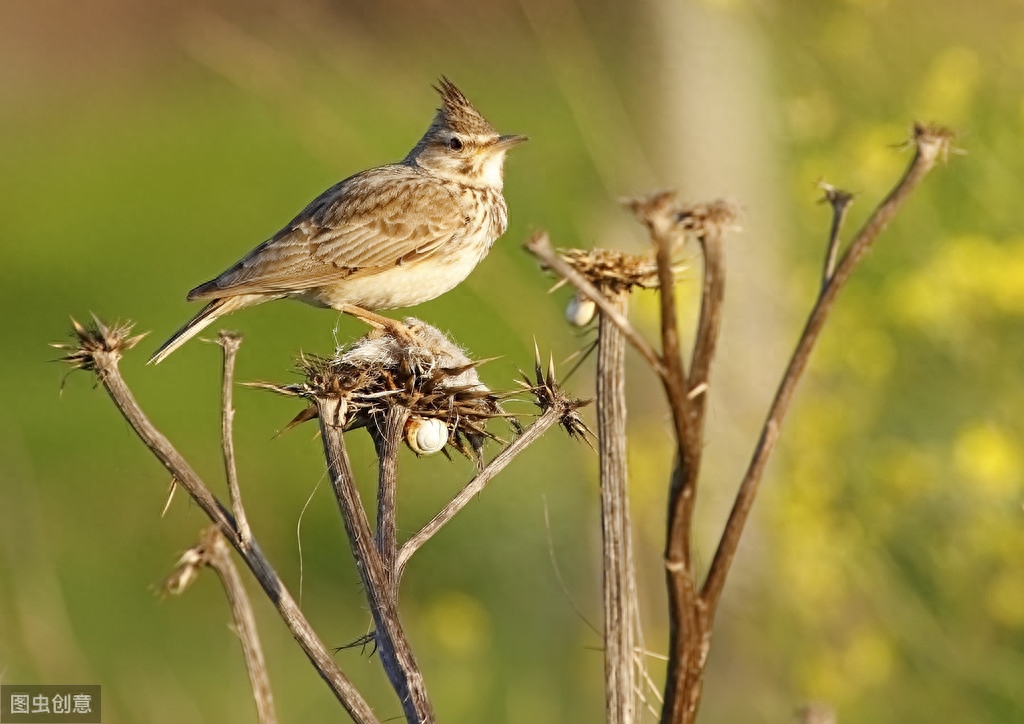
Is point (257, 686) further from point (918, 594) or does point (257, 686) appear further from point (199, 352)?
point (199, 352)

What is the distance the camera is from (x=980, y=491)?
5469 mm

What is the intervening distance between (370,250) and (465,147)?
74 cm

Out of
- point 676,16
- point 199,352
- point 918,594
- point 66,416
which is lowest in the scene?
point 918,594

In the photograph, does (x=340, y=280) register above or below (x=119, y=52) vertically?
below

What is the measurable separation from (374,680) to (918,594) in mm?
2201

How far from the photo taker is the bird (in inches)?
181

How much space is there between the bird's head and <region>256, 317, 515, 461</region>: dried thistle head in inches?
81.6

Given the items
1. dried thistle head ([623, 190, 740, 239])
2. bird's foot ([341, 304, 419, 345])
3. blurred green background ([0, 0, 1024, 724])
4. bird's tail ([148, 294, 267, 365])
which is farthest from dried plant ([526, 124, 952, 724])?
bird's tail ([148, 294, 267, 365])

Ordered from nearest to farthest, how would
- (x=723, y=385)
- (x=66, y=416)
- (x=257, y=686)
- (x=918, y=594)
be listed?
(x=257, y=686)
(x=918, y=594)
(x=723, y=385)
(x=66, y=416)

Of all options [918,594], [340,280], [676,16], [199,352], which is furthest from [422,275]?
[199,352]

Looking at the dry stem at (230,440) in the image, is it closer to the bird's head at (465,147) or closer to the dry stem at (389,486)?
the dry stem at (389,486)

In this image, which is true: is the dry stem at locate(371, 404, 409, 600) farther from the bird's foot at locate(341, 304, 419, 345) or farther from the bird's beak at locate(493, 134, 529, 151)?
the bird's beak at locate(493, 134, 529, 151)

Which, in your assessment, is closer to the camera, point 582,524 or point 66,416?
point 582,524

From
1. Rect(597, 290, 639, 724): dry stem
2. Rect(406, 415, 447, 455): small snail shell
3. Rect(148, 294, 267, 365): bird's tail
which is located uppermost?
Rect(148, 294, 267, 365): bird's tail
